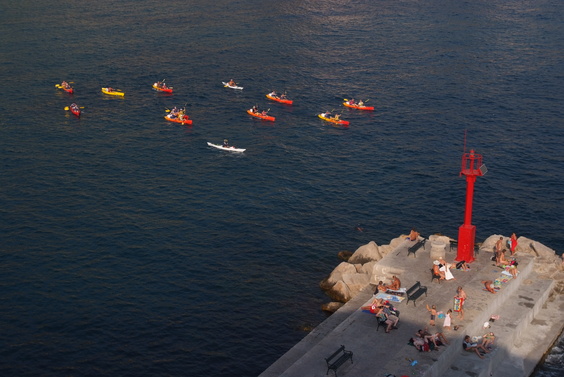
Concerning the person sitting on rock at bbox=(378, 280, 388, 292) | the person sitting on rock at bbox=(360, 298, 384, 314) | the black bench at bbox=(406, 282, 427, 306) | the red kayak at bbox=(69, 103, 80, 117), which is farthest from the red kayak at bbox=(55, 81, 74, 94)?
the black bench at bbox=(406, 282, 427, 306)

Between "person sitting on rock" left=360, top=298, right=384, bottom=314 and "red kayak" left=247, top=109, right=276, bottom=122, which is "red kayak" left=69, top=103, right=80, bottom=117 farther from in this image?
"person sitting on rock" left=360, top=298, right=384, bottom=314

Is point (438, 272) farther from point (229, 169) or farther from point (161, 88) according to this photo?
point (161, 88)

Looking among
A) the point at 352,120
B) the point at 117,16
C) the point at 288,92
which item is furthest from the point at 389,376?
the point at 117,16

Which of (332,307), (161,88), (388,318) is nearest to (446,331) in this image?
(388,318)

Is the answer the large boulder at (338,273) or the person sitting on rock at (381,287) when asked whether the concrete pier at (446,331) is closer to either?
the person sitting on rock at (381,287)

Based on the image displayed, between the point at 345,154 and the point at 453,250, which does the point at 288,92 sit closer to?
the point at 345,154

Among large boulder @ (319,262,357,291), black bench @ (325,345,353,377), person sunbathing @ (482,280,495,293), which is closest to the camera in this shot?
black bench @ (325,345,353,377)
